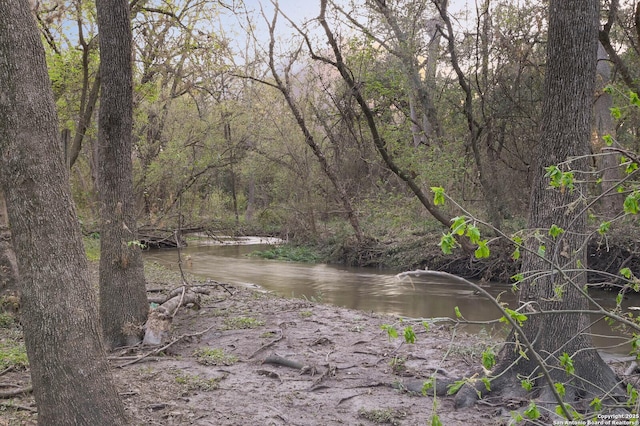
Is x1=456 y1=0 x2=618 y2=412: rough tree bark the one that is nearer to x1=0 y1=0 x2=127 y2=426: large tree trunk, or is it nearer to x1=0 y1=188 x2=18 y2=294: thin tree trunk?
x1=0 y1=0 x2=127 y2=426: large tree trunk

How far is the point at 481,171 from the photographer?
1505 centimetres

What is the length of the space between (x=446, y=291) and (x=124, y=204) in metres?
9.53

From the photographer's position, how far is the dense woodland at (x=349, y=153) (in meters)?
3.41

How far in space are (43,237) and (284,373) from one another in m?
3.18

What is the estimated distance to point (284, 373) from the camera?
5.80 metres

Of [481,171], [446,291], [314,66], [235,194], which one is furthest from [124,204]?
[235,194]

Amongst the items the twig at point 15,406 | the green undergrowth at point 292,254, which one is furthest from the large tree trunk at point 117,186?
the green undergrowth at point 292,254

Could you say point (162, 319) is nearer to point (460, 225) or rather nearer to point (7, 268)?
point (7, 268)

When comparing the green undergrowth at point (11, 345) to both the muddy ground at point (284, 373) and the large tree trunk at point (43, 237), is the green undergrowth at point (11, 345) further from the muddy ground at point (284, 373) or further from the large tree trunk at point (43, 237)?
the large tree trunk at point (43, 237)

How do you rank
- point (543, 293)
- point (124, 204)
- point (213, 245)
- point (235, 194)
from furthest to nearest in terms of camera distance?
point (235, 194), point (213, 245), point (124, 204), point (543, 293)

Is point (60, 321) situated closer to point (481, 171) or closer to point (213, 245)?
point (481, 171)

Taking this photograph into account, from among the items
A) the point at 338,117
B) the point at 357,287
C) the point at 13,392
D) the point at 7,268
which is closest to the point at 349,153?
the point at 338,117

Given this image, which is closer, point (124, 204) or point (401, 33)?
point (124, 204)

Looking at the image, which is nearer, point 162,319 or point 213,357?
point 213,357
